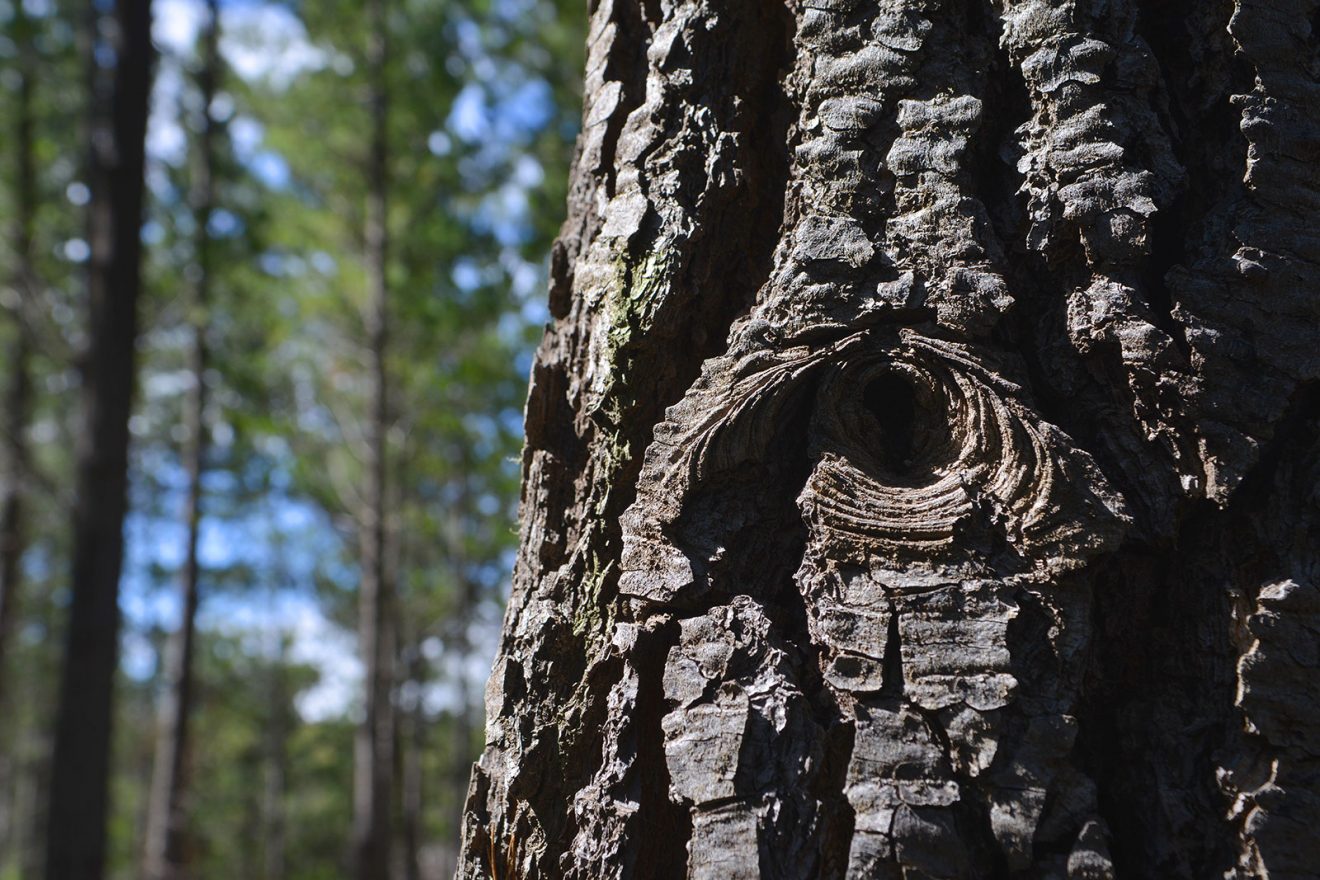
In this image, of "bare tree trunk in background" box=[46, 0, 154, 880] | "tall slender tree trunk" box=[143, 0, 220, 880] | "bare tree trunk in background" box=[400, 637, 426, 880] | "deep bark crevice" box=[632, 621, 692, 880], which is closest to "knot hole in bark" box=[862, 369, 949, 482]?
"deep bark crevice" box=[632, 621, 692, 880]

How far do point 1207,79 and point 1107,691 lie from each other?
665 mm

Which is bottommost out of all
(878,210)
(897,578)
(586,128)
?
(897,578)

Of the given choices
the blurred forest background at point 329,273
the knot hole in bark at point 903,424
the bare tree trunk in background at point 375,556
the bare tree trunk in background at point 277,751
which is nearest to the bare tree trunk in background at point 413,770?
the blurred forest background at point 329,273

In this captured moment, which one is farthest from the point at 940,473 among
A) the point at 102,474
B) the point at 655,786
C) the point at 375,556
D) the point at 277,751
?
the point at 277,751

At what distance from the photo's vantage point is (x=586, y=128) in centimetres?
140

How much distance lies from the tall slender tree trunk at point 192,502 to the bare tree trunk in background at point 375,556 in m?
1.63

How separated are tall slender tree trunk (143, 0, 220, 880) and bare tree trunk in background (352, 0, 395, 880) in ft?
5.35

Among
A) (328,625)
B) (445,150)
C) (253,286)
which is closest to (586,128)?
(445,150)

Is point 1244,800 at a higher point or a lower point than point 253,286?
lower

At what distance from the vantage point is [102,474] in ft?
17.9

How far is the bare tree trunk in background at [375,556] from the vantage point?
383 inches

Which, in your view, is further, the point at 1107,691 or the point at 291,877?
the point at 291,877

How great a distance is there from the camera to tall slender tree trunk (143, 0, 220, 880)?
9406 mm

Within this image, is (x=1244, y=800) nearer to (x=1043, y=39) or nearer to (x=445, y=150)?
(x=1043, y=39)
